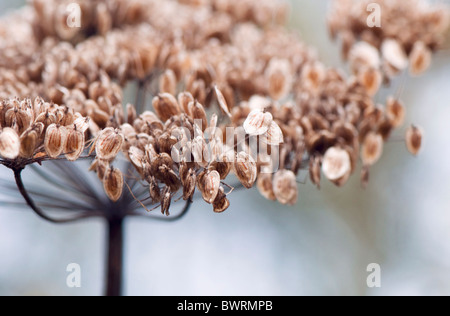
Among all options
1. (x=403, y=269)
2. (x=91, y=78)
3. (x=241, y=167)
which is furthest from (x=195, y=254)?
(x=241, y=167)

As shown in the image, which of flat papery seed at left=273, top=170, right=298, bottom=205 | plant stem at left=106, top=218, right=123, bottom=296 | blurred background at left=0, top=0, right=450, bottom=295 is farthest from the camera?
blurred background at left=0, top=0, right=450, bottom=295

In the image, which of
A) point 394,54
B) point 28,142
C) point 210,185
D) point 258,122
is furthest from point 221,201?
point 394,54

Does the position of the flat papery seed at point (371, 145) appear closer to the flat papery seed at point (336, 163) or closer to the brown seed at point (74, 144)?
the flat papery seed at point (336, 163)

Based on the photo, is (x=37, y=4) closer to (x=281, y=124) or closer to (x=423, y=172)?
(x=281, y=124)

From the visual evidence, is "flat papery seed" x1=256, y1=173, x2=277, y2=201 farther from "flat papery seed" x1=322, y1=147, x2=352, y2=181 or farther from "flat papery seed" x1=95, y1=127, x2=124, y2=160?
"flat papery seed" x1=95, y1=127, x2=124, y2=160

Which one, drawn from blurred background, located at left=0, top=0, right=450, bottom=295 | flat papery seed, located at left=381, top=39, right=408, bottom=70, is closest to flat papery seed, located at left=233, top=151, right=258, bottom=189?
flat papery seed, located at left=381, top=39, right=408, bottom=70

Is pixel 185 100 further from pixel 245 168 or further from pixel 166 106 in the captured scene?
pixel 245 168
